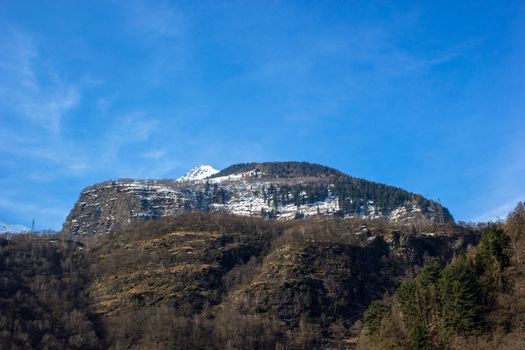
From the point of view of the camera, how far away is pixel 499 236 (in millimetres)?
129625

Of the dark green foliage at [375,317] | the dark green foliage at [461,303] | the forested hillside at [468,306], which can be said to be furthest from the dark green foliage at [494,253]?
the dark green foliage at [375,317]

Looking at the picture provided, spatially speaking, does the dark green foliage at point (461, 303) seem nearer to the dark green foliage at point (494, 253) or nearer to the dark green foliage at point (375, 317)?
the dark green foliage at point (494, 253)

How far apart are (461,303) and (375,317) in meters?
32.2

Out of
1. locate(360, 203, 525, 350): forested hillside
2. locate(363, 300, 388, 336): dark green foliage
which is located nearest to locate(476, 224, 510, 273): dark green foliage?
locate(360, 203, 525, 350): forested hillside

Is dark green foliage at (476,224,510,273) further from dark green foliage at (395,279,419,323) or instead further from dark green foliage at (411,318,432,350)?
dark green foliage at (411,318,432,350)

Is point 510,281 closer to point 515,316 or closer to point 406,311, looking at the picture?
point 515,316


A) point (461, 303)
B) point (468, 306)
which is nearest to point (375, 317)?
point (461, 303)

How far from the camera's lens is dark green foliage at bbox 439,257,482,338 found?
377ft

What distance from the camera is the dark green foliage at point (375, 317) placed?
139375 mm

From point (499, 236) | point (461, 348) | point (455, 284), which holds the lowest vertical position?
point (461, 348)

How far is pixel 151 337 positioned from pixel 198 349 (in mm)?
15683

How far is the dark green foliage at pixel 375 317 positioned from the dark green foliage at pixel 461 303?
67.8 feet

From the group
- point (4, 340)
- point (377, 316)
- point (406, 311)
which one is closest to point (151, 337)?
point (4, 340)

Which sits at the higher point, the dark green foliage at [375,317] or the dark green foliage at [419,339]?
the dark green foliage at [375,317]
